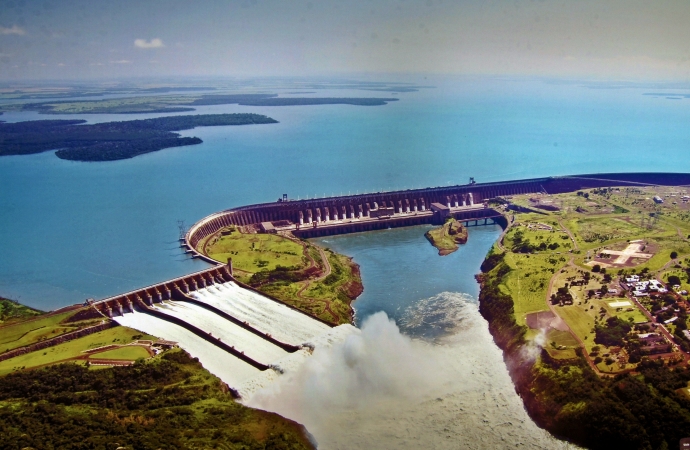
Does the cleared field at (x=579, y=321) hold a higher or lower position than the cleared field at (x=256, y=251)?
higher

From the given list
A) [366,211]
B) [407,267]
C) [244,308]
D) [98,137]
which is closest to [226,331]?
[244,308]

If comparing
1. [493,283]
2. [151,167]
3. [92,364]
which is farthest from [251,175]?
[92,364]

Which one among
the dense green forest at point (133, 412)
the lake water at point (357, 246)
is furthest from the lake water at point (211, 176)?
the dense green forest at point (133, 412)

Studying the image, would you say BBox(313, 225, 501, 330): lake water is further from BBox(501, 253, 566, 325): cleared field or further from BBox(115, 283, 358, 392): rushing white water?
BBox(115, 283, 358, 392): rushing white water

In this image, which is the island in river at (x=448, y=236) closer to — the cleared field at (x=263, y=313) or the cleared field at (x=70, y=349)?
the cleared field at (x=263, y=313)

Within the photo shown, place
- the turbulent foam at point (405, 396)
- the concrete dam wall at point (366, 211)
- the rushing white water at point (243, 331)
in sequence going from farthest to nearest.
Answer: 1. the concrete dam wall at point (366, 211)
2. the rushing white water at point (243, 331)
3. the turbulent foam at point (405, 396)

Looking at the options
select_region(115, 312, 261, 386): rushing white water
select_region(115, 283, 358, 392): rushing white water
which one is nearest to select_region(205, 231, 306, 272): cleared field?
select_region(115, 283, 358, 392): rushing white water
